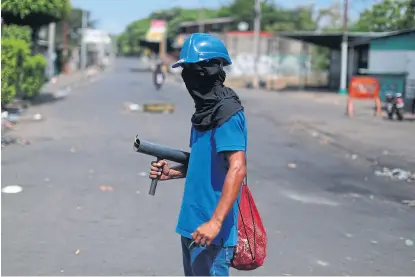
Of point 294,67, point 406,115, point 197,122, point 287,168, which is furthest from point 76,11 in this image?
point 197,122

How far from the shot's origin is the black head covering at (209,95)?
9.96ft

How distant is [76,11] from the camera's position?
3034 inches

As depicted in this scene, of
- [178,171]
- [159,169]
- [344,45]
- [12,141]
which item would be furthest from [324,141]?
[344,45]

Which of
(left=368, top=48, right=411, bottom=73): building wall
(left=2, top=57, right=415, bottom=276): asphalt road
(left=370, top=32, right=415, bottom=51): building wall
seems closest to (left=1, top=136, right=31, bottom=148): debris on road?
(left=2, top=57, right=415, bottom=276): asphalt road

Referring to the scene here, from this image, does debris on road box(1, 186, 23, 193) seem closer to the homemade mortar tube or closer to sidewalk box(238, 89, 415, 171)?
the homemade mortar tube

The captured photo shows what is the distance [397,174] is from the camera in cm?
1052

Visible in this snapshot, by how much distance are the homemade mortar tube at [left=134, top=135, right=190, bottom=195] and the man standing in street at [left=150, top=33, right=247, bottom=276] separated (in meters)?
0.21

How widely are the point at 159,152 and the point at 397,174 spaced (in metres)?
7.90

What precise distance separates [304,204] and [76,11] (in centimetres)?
7255

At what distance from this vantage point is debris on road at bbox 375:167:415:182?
10262mm

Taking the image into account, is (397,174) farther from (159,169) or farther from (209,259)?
(209,259)

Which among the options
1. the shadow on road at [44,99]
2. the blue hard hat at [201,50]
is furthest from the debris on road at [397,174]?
the shadow on road at [44,99]

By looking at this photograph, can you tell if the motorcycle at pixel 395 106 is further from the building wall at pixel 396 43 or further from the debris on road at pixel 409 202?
the debris on road at pixel 409 202

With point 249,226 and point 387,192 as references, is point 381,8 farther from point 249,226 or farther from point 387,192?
point 249,226
